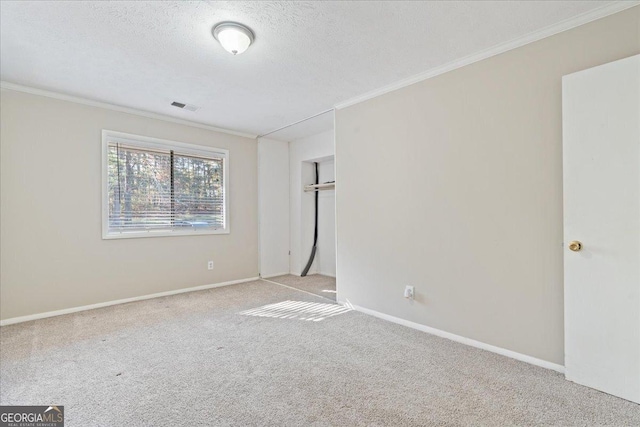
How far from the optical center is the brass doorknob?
1.97m

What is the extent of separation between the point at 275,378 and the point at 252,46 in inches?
96.8

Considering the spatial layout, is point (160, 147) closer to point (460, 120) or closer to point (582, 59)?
point (460, 120)

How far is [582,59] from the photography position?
205 cm

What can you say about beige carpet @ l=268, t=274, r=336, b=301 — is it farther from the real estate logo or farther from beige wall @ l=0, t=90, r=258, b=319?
the real estate logo

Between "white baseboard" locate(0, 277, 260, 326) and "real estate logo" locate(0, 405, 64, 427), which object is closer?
"real estate logo" locate(0, 405, 64, 427)

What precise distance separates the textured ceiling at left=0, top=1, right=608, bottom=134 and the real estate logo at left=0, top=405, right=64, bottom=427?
242 cm

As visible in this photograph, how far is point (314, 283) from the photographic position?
4848 millimetres

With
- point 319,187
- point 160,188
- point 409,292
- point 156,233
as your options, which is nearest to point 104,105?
point 160,188

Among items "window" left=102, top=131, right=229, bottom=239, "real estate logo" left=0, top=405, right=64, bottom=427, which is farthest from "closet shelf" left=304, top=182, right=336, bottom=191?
"real estate logo" left=0, top=405, right=64, bottom=427

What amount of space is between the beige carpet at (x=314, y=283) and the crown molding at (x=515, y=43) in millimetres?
2559

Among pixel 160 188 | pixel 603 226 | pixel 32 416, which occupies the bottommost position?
pixel 32 416

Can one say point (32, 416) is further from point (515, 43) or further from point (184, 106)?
point (515, 43)

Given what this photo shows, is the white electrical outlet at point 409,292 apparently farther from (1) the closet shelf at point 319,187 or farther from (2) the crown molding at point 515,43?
(1) the closet shelf at point 319,187

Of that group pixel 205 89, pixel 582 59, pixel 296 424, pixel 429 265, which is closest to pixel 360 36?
pixel 582 59
